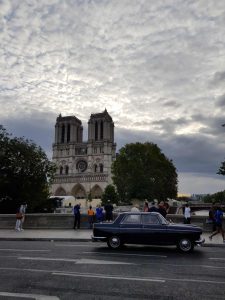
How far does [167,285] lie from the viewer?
891 centimetres

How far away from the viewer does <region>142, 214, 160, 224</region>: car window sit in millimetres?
15414

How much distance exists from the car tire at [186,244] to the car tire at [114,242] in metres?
2.44

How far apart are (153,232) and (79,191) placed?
122263mm

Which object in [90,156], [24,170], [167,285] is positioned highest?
[90,156]

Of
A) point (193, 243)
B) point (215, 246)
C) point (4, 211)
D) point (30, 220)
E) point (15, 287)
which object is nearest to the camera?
point (15, 287)

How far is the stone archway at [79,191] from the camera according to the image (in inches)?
5251

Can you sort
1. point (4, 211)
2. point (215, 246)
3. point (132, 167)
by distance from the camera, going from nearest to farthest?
point (215, 246) < point (4, 211) < point (132, 167)

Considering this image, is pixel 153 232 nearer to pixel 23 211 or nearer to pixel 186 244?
pixel 186 244

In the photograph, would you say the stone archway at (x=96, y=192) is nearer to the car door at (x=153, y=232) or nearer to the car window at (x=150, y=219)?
the car window at (x=150, y=219)

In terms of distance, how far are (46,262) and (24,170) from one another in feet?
102

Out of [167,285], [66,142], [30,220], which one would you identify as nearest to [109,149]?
[66,142]

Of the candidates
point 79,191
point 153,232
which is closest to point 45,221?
point 153,232

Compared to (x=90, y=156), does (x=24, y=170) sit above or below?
below

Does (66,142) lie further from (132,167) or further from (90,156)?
(132,167)
